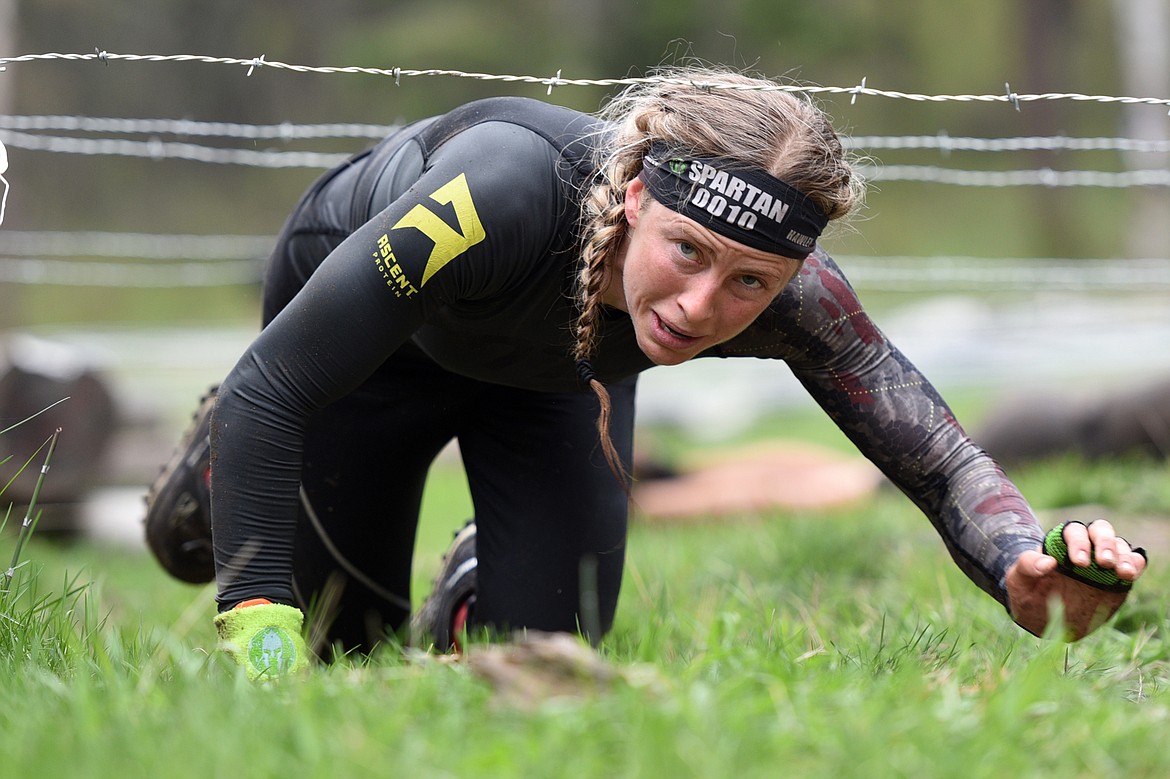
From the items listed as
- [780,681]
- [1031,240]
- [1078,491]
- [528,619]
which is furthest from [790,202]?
[1031,240]

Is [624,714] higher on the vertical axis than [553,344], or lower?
lower

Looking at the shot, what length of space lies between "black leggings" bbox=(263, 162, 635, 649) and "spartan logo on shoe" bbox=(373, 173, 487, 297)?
84 centimetres

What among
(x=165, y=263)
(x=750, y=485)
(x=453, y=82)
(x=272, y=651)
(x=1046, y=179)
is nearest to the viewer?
(x=272, y=651)

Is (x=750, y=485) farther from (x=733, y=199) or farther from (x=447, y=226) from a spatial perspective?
(x=447, y=226)

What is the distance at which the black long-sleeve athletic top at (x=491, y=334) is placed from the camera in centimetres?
222

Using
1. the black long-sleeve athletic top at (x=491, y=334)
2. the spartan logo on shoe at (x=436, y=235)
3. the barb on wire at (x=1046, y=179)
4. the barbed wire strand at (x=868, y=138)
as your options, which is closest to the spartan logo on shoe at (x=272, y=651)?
the black long-sleeve athletic top at (x=491, y=334)

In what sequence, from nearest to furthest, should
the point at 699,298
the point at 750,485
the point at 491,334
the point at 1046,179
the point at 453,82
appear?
the point at 699,298 → the point at 491,334 → the point at 1046,179 → the point at 750,485 → the point at 453,82

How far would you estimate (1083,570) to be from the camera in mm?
2266

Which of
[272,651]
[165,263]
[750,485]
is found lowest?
[165,263]

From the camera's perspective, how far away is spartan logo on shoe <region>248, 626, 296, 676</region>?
2.09 m

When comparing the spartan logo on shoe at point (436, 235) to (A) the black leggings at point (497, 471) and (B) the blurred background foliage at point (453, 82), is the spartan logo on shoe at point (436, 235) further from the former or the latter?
(B) the blurred background foliage at point (453, 82)

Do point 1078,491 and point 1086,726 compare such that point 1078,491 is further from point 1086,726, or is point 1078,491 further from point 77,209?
point 77,209

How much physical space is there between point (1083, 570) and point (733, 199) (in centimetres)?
90

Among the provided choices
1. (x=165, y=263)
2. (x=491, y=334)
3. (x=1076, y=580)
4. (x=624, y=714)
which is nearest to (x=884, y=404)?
(x=1076, y=580)
